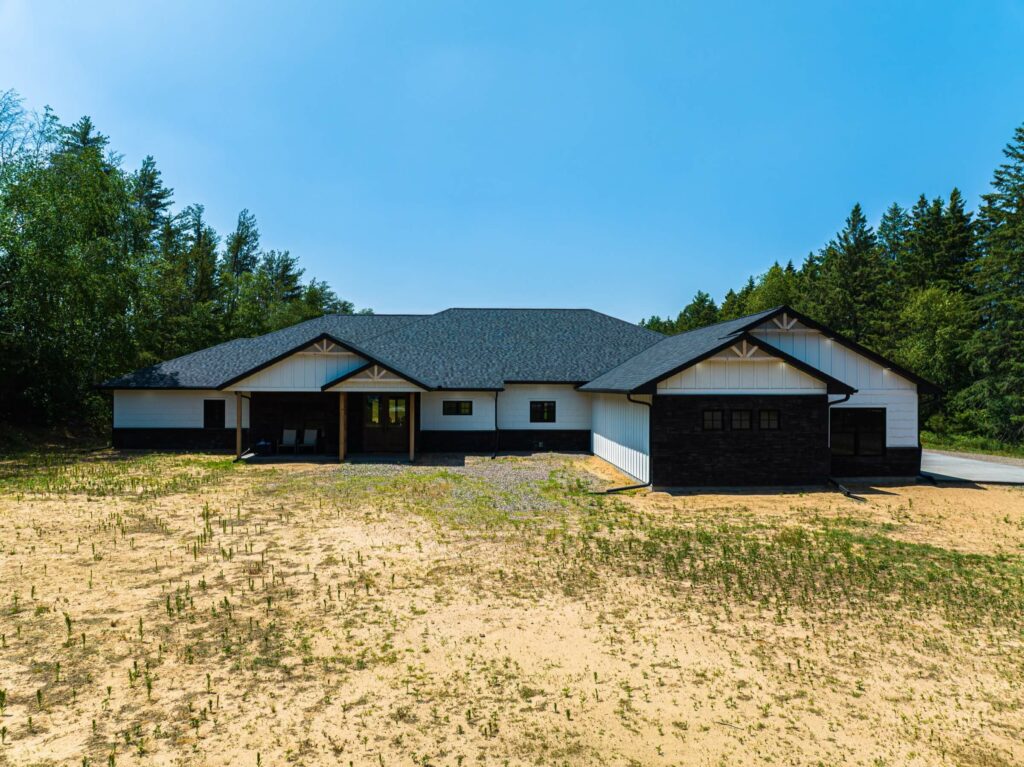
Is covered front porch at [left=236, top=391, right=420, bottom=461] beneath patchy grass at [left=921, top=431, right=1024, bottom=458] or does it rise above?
above

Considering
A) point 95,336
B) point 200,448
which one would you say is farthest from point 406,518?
point 95,336

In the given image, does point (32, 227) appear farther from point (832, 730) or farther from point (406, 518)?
point (832, 730)

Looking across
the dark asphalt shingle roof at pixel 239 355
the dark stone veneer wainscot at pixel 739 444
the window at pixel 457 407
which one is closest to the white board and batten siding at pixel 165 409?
the dark asphalt shingle roof at pixel 239 355

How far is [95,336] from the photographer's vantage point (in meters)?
24.8

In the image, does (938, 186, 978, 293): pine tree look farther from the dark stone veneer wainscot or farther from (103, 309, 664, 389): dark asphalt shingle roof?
the dark stone veneer wainscot

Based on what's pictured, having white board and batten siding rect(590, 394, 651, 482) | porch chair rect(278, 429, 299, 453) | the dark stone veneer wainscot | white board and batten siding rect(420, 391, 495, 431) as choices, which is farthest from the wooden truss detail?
porch chair rect(278, 429, 299, 453)

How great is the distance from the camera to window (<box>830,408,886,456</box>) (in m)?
15.9

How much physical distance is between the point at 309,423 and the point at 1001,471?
993 inches

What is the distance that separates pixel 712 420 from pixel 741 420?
830 mm

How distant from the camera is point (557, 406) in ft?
73.2

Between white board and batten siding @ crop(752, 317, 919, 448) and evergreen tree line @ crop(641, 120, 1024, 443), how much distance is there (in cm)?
1697

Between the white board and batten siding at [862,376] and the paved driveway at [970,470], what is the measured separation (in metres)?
2.09

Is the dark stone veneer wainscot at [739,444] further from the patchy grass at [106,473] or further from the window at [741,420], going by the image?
the patchy grass at [106,473]

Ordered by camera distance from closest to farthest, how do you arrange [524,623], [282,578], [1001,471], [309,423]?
[524,623] < [282,578] < [1001,471] < [309,423]
